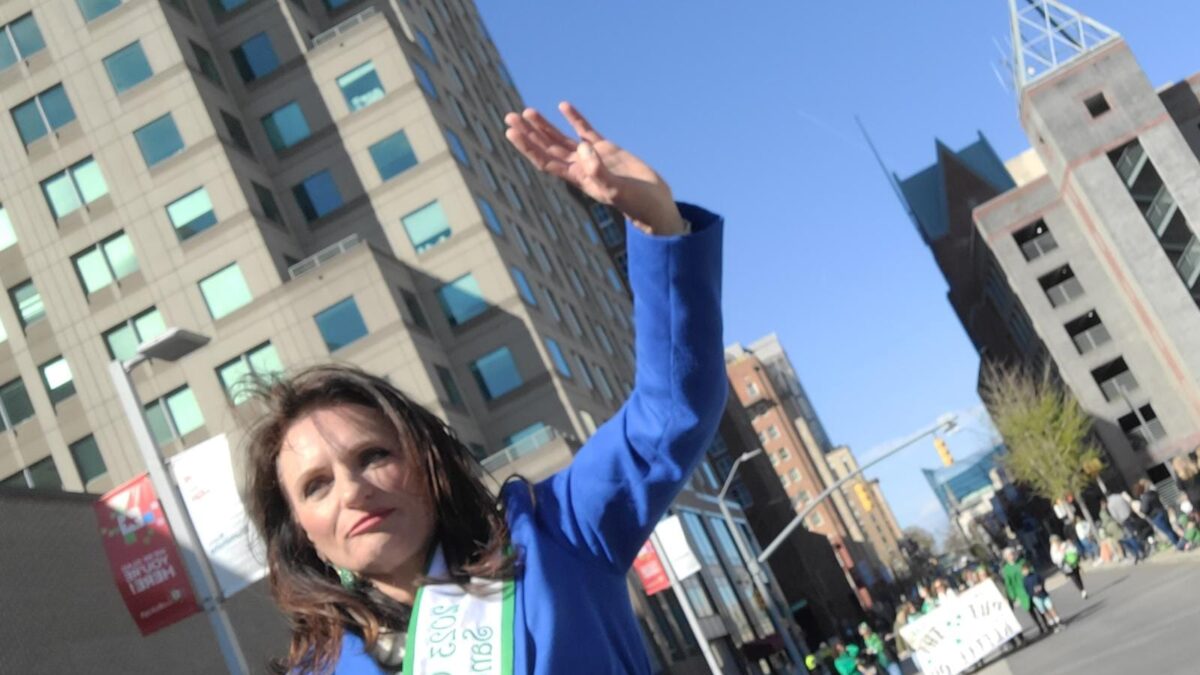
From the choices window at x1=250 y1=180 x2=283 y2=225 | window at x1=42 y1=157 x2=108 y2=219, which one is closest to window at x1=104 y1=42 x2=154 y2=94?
window at x1=42 y1=157 x2=108 y2=219

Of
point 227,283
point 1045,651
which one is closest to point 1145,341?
point 227,283

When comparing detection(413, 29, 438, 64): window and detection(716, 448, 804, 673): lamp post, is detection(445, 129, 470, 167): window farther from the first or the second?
detection(716, 448, 804, 673): lamp post

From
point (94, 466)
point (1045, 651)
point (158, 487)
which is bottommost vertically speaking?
point (1045, 651)

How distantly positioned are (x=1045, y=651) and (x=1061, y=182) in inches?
2093

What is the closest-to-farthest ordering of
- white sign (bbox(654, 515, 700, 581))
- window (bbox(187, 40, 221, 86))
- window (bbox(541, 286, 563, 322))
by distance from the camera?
white sign (bbox(654, 515, 700, 581))
window (bbox(187, 40, 221, 86))
window (bbox(541, 286, 563, 322))

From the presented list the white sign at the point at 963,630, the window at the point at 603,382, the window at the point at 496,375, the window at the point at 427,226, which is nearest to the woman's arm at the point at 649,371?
the white sign at the point at 963,630

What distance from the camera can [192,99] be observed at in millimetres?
44125

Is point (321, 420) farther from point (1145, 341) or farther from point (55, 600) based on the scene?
point (1145, 341)

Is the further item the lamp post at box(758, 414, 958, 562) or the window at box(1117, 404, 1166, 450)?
the window at box(1117, 404, 1166, 450)

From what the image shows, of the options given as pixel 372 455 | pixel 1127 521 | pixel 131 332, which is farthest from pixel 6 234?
pixel 372 455

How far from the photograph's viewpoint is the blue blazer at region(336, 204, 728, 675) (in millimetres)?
2271

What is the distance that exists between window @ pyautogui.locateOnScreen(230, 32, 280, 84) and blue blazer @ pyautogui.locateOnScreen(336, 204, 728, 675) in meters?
47.4

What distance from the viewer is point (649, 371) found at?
2314 mm

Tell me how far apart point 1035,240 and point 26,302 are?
166 ft
